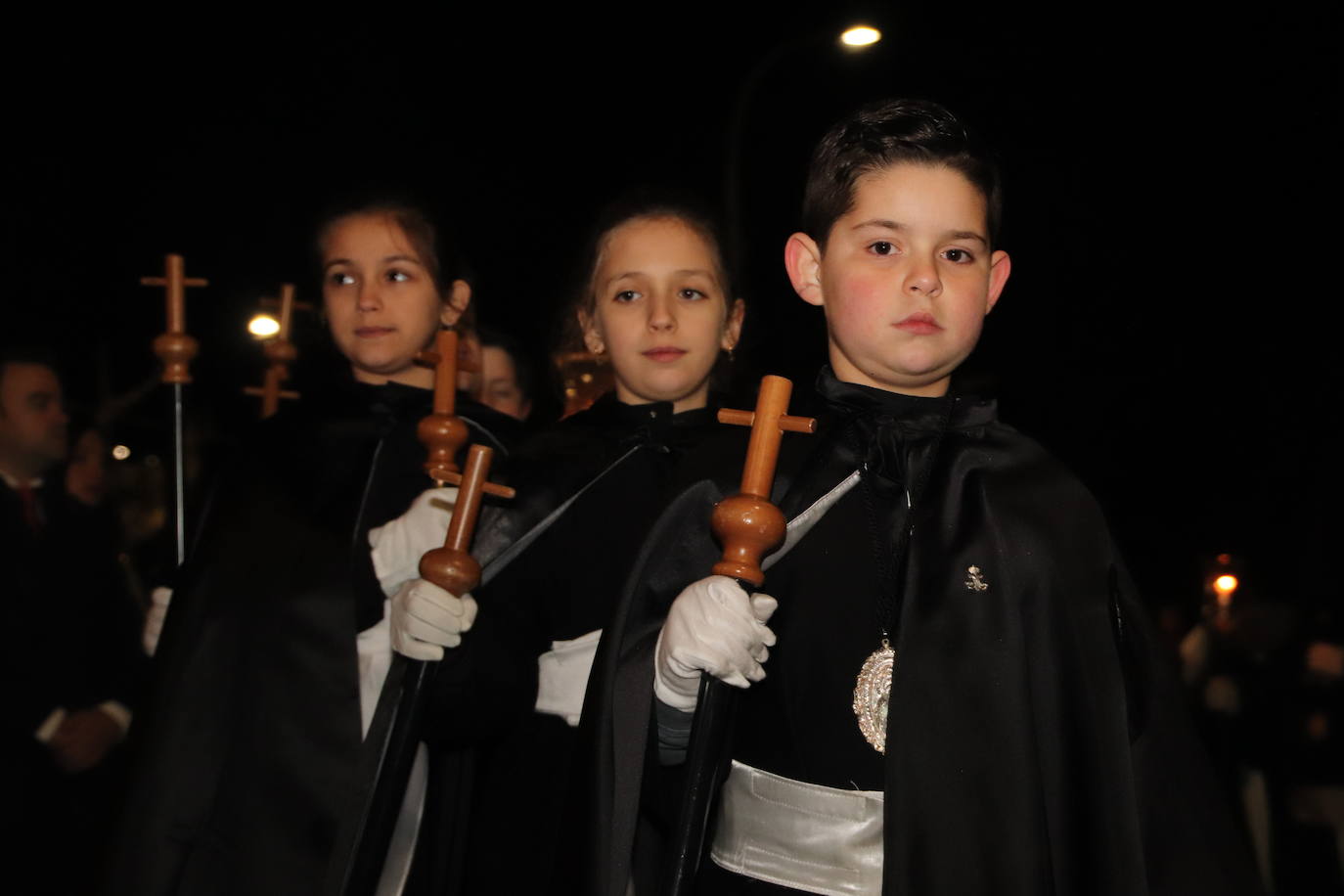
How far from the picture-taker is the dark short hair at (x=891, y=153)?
81.4 inches

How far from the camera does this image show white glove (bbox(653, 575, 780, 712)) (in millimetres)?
1875

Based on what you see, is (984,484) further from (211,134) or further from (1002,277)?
(211,134)

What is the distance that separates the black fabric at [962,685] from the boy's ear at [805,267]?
0.19 meters

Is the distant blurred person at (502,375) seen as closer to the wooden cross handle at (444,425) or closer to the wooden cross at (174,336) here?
the wooden cross at (174,336)

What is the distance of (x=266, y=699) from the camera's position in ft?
9.25

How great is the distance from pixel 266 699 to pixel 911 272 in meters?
1.74

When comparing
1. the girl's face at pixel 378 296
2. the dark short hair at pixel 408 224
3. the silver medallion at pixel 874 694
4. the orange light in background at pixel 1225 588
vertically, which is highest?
the dark short hair at pixel 408 224

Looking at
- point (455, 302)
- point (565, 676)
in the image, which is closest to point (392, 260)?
point (455, 302)

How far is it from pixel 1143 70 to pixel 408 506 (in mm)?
2978

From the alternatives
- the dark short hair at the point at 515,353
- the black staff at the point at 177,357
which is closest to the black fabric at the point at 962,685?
the black staff at the point at 177,357

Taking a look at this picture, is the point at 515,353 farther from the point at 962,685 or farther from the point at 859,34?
the point at 962,685

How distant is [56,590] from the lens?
4223 millimetres

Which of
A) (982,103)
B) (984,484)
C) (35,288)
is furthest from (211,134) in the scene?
(984,484)

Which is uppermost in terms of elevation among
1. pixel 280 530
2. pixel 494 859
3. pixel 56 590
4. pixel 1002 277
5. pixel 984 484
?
pixel 1002 277
